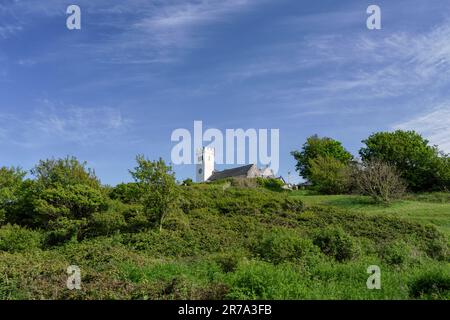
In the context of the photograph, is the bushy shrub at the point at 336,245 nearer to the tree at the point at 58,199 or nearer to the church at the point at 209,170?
the tree at the point at 58,199

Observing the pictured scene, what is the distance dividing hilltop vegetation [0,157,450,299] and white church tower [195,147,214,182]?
4216 cm

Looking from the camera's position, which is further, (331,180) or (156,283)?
(331,180)

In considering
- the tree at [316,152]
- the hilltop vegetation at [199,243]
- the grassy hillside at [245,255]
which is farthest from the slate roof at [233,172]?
the grassy hillside at [245,255]

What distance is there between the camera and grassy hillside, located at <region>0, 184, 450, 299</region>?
7.47 metres

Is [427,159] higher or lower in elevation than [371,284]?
higher

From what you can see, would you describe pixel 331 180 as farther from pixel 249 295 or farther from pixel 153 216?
pixel 249 295

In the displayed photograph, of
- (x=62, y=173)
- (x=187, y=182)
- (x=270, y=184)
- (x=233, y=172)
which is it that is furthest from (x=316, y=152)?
(x=62, y=173)

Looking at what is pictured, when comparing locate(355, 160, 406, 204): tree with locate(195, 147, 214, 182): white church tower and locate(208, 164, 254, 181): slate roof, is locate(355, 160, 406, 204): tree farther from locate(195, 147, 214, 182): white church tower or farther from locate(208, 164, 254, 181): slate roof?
locate(195, 147, 214, 182): white church tower
